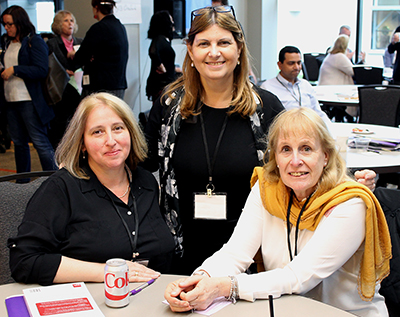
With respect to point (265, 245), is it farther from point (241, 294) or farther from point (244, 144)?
point (244, 144)

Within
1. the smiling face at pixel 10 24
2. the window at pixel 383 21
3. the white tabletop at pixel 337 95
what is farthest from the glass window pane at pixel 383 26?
the smiling face at pixel 10 24

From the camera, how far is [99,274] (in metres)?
1.55

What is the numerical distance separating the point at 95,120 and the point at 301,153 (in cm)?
79

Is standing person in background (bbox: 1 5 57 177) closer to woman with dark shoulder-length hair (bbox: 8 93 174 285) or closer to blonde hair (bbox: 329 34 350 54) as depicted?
woman with dark shoulder-length hair (bbox: 8 93 174 285)

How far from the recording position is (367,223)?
1.50 meters

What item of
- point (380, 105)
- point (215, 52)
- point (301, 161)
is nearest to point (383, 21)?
point (380, 105)

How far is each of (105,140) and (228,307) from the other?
79 centimetres

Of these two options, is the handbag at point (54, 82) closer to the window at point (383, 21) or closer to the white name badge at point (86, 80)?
the white name badge at point (86, 80)

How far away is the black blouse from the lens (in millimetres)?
1557

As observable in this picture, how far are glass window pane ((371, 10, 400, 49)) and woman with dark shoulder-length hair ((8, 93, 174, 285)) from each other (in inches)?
457

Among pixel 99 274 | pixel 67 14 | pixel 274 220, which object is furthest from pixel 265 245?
pixel 67 14

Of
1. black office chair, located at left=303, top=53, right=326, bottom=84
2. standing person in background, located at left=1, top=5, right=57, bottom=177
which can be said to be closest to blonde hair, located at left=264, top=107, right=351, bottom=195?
Result: standing person in background, located at left=1, top=5, right=57, bottom=177

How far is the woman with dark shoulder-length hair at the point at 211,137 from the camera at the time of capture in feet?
6.31

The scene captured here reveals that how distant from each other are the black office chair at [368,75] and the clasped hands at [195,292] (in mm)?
7095
